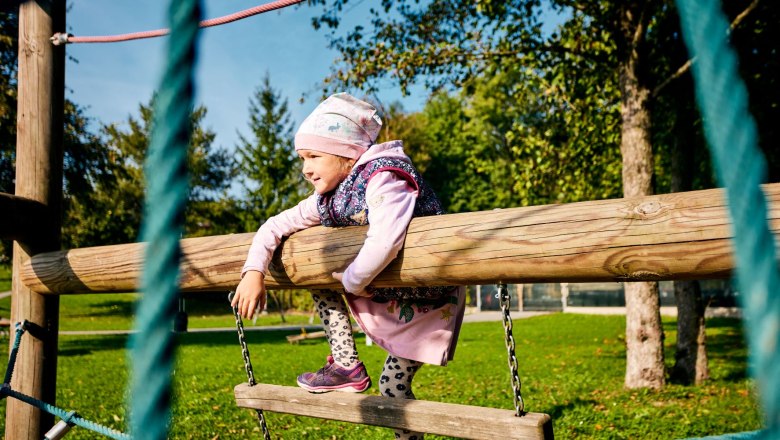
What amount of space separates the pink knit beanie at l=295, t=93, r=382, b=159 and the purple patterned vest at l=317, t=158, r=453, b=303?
13 cm

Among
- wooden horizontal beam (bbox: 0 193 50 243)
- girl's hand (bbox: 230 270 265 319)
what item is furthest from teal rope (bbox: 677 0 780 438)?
wooden horizontal beam (bbox: 0 193 50 243)

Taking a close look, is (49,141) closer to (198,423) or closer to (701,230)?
(701,230)

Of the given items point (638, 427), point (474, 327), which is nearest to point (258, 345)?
point (474, 327)

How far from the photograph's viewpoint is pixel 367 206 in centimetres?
238

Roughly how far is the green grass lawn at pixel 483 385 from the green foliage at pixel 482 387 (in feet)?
0.06

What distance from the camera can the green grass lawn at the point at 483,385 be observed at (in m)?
6.22

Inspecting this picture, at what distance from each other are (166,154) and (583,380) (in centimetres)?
938

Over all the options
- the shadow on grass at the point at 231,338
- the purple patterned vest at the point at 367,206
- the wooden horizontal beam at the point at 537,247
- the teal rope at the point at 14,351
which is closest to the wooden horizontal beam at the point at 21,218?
the teal rope at the point at 14,351

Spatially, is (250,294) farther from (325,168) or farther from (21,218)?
(21,218)

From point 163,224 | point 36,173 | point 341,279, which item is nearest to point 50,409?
point 36,173

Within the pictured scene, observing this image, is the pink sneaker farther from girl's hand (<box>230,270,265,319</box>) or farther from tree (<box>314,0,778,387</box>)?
tree (<box>314,0,778,387</box>)

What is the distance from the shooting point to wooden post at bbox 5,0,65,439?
340cm

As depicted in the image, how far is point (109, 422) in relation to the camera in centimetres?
690

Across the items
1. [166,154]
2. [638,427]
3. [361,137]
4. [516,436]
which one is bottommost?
[638,427]
